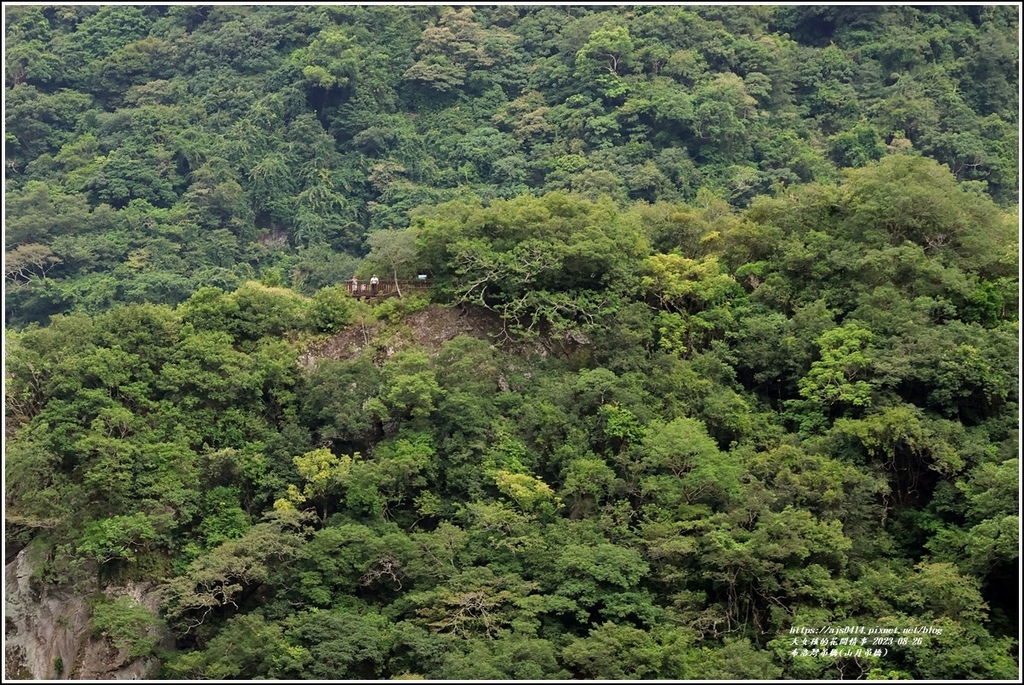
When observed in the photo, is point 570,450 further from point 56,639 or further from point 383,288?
point 56,639

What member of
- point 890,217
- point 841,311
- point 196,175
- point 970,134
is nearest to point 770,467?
point 841,311

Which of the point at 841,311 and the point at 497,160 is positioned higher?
→ the point at 841,311

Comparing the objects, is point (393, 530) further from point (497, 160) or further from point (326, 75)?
point (326, 75)

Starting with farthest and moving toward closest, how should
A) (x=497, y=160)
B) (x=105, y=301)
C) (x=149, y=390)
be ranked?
(x=497, y=160) → (x=105, y=301) → (x=149, y=390)

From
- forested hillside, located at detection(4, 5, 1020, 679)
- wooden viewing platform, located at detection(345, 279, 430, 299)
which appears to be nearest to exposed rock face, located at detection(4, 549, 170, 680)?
forested hillside, located at detection(4, 5, 1020, 679)

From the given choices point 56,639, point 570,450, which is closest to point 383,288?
point 570,450

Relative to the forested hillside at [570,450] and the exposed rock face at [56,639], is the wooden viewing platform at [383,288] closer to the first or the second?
the forested hillside at [570,450]

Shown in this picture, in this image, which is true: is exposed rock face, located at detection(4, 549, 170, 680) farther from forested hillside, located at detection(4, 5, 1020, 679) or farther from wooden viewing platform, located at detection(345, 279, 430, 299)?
wooden viewing platform, located at detection(345, 279, 430, 299)
